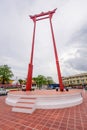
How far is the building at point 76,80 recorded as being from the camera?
57541 mm

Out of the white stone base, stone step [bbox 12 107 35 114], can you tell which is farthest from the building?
stone step [bbox 12 107 35 114]

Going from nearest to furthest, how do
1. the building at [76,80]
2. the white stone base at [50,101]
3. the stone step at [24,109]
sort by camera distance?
the stone step at [24,109] → the white stone base at [50,101] → the building at [76,80]

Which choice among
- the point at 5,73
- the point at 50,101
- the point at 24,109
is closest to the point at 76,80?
the point at 5,73

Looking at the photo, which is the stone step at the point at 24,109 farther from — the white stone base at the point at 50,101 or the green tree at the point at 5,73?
the green tree at the point at 5,73

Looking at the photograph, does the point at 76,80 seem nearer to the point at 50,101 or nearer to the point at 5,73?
the point at 5,73

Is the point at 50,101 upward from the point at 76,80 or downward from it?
downward

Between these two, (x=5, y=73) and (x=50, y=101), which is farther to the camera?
(x=5, y=73)

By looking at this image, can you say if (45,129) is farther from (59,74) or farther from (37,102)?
(59,74)

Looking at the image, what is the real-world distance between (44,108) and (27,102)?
36.6 inches

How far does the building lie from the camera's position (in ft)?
189

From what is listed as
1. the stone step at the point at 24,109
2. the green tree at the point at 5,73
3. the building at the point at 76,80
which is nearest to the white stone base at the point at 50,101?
the stone step at the point at 24,109

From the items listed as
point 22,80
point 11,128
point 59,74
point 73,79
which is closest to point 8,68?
point 22,80

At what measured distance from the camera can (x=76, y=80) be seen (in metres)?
61.3

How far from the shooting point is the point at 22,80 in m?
48.9
